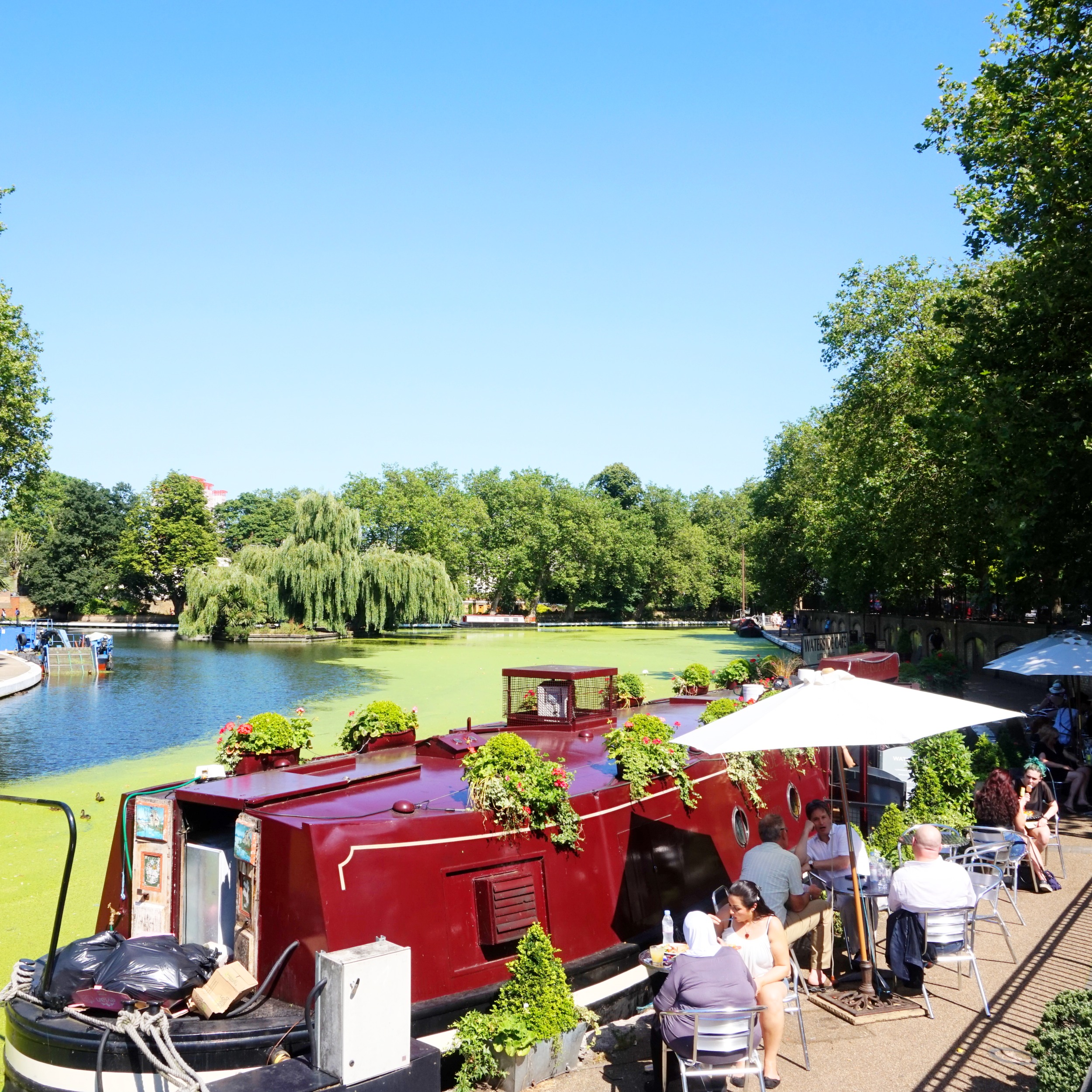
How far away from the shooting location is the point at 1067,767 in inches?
542

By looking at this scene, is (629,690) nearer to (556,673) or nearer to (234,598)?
(556,673)

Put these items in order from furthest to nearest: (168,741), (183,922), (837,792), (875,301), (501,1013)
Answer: (875,301) → (168,741) → (837,792) → (183,922) → (501,1013)

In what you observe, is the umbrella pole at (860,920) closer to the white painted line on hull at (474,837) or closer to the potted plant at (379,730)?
the white painted line on hull at (474,837)

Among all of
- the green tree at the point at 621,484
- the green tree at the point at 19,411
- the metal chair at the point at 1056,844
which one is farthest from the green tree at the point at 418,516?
the metal chair at the point at 1056,844

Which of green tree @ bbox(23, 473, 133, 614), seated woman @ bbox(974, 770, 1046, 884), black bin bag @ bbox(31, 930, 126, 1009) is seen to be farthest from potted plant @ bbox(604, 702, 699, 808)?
green tree @ bbox(23, 473, 133, 614)

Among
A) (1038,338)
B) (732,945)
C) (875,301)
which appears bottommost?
(732,945)

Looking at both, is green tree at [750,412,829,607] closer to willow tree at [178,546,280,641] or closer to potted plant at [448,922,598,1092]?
willow tree at [178,546,280,641]

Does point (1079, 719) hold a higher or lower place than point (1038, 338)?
lower

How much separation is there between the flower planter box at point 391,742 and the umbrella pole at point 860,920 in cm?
499

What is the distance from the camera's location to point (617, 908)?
820 cm

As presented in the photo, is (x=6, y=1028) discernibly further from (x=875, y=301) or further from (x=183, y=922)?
(x=875, y=301)

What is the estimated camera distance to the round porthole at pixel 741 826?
32.8 feet

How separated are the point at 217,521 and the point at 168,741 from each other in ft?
258

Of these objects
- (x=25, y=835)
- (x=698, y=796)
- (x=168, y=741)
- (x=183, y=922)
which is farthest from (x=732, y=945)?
(x=168, y=741)
